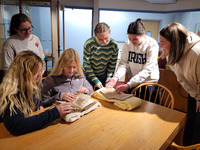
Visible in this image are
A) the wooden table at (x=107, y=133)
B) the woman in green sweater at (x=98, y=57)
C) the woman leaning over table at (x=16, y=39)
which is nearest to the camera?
the wooden table at (x=107, y=133)

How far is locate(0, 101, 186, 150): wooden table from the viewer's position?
2.71ft

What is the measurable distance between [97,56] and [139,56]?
490 millimetres

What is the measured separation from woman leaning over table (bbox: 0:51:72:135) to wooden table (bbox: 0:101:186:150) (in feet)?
0.21

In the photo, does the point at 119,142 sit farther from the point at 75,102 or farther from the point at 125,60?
the point at 125,60

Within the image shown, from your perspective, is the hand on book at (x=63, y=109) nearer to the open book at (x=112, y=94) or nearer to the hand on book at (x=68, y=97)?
the hand on book at (x=68, y=97)

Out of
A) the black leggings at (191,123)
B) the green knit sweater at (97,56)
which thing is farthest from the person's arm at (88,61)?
the black leggings at (191,123)

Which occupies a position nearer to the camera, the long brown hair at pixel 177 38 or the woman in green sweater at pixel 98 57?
the long brown hair at pixel 177 38

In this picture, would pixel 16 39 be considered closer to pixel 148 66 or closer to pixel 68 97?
pixel 68 97

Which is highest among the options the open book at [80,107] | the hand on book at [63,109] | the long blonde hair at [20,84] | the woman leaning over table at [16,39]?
the woman leaning over table at [16,39]

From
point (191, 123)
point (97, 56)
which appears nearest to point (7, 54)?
point (97, 56)

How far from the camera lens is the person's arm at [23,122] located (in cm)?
85

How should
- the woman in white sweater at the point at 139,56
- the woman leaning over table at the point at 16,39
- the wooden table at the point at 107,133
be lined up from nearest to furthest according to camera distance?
1. the wooden table at the point at 107,133
2. the woman in white sweater at the point at 139,56
3. the woman leaning over table at the point at 16,39

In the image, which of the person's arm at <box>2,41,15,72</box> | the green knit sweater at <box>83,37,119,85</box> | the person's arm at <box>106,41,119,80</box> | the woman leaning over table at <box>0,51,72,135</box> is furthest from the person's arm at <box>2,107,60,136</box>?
the person's arm at <box>106,41,119,80</box>

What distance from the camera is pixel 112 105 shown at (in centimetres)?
133
